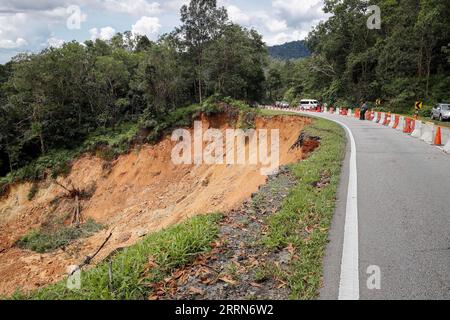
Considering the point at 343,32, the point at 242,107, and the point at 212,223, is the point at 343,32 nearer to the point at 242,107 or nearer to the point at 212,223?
the point at 242,107

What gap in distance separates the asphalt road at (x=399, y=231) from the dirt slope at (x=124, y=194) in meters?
6.85

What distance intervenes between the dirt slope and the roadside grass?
32.1ft

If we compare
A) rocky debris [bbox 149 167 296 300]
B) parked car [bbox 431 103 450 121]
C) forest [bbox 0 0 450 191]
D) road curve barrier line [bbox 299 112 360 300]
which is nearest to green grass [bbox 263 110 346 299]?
rocky debris [bbox 149 167 296 300]

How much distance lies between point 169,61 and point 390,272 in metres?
28.6

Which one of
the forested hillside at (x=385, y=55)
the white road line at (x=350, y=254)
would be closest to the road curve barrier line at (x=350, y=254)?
the white road line at (x=350, y=254)

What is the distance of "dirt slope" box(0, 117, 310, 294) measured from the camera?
1703cm

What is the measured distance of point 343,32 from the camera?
4519cm

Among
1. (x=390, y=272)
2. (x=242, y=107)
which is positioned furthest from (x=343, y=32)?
(x=390, y=272)

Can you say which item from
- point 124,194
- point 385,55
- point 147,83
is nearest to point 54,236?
point 124,194

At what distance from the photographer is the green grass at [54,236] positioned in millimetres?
19562

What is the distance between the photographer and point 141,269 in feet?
14.7

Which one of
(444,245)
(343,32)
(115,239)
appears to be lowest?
(115,239)

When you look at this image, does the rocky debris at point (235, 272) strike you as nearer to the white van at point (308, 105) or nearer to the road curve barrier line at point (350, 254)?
the road curve barrier line at point (350, 254)

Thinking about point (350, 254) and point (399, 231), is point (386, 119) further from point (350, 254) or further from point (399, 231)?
point (350, 254)
